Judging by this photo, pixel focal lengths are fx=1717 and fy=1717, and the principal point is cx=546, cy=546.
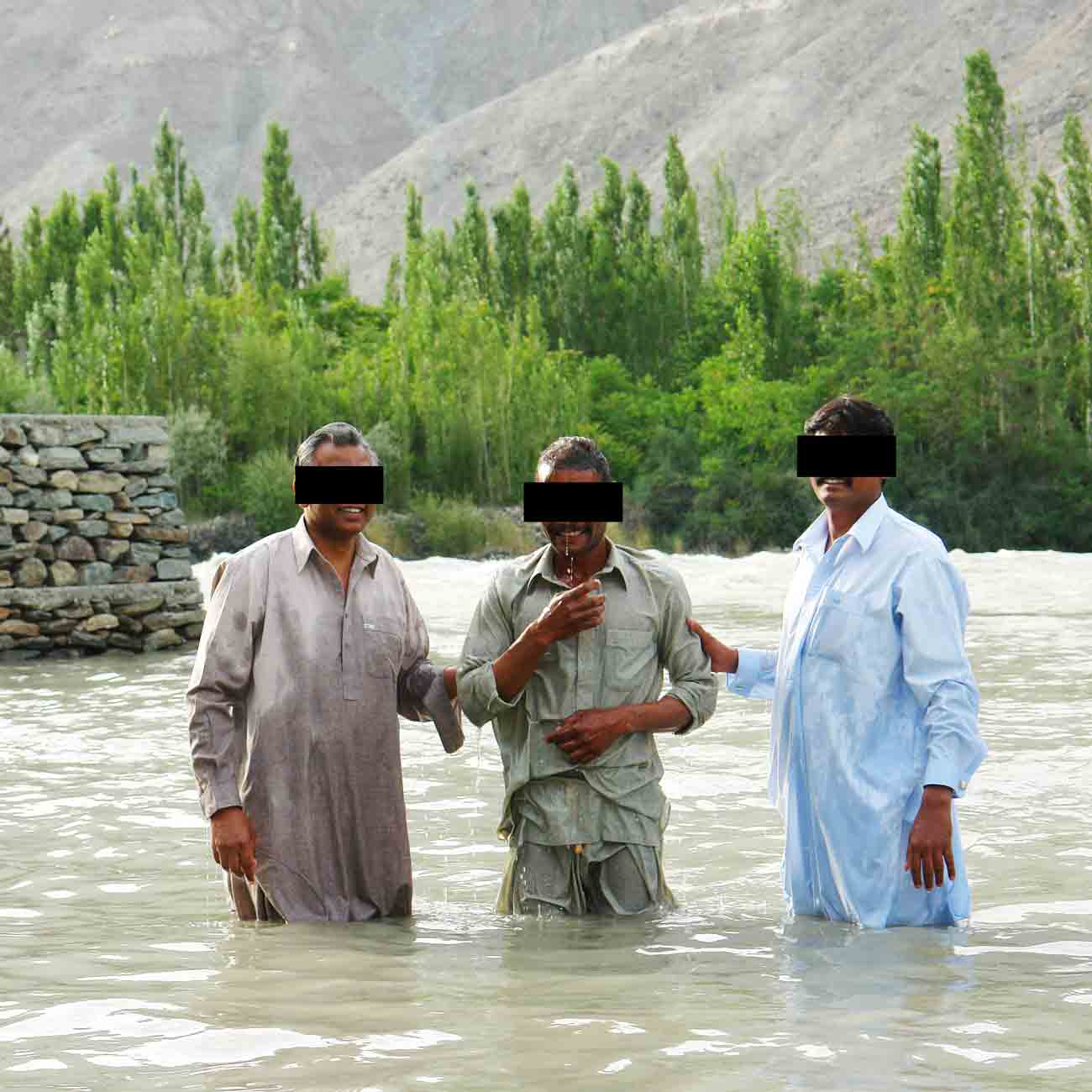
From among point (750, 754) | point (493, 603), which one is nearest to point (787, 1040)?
point (493, 603)

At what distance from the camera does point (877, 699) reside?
→ 165 inches

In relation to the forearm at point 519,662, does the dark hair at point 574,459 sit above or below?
above

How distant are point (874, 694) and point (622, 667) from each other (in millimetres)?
617

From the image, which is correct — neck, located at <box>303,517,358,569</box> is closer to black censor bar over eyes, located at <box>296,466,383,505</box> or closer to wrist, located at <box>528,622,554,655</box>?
black censor bar over eyes, located at <box>296,466,383,505</box>

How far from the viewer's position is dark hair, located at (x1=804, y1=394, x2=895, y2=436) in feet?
13.9

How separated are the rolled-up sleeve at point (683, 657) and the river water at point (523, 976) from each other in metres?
0.63

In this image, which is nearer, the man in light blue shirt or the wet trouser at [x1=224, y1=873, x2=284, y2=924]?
the man in light blue shirt

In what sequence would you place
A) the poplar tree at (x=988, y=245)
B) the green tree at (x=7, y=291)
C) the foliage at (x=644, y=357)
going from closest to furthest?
the foliage at (x=644, y=357), the poplar tree at (x=988, y=245), the green tree at (x=7, y=291)

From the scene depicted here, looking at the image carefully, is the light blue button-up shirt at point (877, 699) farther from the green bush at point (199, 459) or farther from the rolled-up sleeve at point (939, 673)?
the green bush at point (199, 459)

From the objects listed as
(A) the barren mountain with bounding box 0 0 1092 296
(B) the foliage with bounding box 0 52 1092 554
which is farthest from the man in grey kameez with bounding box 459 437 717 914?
(A) the barren mountain with bounding box 0 0 1092 296

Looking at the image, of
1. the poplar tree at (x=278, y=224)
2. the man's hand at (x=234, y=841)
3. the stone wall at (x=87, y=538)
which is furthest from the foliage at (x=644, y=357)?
the man's hand at (x=234, y=841)

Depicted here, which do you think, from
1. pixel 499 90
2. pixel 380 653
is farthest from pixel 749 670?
pixel 499 90

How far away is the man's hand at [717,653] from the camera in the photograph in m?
4.54

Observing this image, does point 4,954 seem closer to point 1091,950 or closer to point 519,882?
point 519,882
